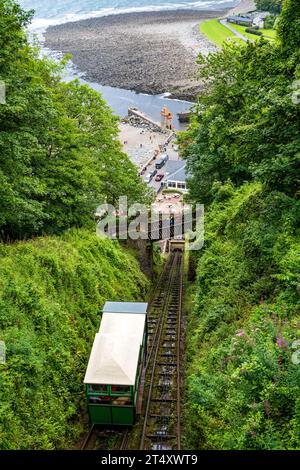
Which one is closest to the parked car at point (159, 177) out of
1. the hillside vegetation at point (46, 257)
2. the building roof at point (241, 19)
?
the hillside vegetation at point (46, 257)

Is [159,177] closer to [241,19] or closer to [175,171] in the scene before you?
[175,171]

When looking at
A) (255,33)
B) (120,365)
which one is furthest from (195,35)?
(120,365)

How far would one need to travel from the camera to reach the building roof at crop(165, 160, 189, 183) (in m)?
69.2

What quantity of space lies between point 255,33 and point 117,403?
129m

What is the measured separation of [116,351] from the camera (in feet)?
52.1

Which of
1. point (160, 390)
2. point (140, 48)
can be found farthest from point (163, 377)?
point (140, 48)

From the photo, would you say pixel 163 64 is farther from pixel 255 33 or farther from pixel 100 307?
pixel 100 307

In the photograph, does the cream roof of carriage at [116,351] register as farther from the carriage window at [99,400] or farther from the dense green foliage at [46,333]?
the dense green foliage at [46,333]

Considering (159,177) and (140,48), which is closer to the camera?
(159,177)

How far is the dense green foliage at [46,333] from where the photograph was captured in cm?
1368

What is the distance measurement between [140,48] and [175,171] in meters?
73.2

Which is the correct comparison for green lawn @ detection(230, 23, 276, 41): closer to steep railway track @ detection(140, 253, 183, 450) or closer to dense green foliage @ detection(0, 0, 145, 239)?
dense green foliage @ detection(0, 0, 145, 239)

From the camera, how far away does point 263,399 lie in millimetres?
11219

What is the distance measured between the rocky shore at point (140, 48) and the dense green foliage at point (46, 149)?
7041 cm
